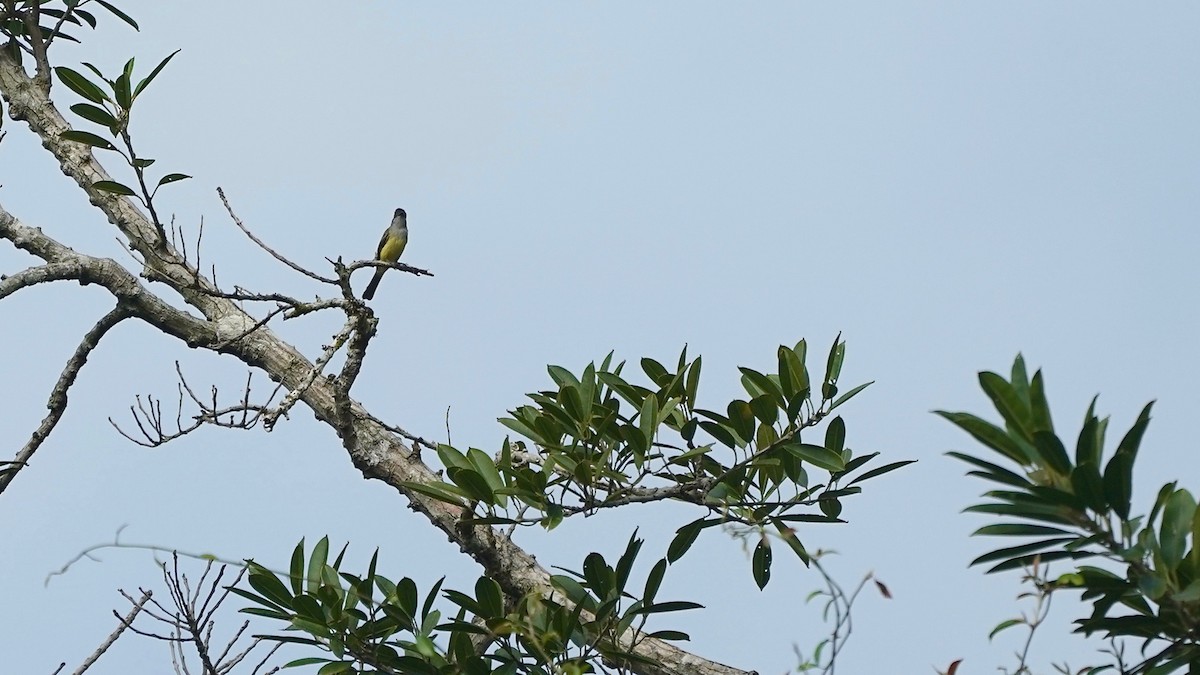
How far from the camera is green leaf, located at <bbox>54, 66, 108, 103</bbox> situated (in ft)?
12.5

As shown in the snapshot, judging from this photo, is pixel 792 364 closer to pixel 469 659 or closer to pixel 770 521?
pixel 770 521

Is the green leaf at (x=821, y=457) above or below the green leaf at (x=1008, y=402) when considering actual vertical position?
above

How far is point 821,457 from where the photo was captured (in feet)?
10.2

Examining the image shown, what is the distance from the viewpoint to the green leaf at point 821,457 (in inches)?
122

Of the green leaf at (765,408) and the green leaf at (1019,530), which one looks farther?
the green leaf at (765,408)

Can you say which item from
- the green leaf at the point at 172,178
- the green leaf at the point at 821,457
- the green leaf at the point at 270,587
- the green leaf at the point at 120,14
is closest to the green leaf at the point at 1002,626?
the green leaf at the point at 821,457

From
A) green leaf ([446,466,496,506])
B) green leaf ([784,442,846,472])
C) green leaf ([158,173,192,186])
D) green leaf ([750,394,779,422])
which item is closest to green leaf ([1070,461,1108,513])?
green leaf ([784,442,846,472])

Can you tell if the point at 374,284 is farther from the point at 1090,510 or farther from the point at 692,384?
the point at 1090,510

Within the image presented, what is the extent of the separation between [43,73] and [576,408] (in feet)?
9.17

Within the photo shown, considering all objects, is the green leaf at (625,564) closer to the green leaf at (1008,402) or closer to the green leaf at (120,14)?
the green leaf at (1008,402)

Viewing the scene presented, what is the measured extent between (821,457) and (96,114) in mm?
2487

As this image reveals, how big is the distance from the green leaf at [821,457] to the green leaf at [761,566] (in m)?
0.43

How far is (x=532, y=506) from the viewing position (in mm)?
3150

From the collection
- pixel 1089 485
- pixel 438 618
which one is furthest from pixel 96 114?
pixel 1089 485
